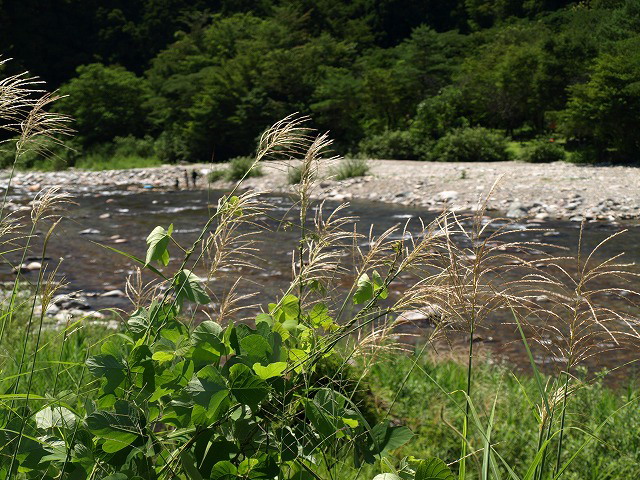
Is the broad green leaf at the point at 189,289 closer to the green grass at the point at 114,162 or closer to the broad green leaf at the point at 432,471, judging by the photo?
the broad green leaf at the point at 432,471

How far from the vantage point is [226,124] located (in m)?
23.5

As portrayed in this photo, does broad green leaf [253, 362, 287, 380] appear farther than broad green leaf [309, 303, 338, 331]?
No

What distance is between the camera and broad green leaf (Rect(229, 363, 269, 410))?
3.14 ft

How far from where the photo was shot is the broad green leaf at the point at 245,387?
0.96m

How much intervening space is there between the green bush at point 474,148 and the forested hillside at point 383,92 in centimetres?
5

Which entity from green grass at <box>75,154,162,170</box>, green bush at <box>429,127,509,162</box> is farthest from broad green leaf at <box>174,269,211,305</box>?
green grass at <box>75,154,162,170</box>

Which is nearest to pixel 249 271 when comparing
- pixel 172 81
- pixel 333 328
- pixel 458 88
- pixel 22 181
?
pixel 333 328

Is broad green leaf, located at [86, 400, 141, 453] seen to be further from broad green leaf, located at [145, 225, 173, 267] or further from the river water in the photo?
the river water

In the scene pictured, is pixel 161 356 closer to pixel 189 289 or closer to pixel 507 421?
pixel 189 289

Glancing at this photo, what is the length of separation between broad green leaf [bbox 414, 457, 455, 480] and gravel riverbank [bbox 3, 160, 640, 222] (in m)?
7.69

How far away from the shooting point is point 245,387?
958 millimetres

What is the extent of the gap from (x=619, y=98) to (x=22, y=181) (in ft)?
51.7

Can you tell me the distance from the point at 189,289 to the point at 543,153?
17.7 meters

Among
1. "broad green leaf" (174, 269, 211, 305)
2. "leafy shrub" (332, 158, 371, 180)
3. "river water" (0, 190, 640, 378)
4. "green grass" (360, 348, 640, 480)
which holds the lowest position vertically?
"river water" (0, 190, 640, 378)
